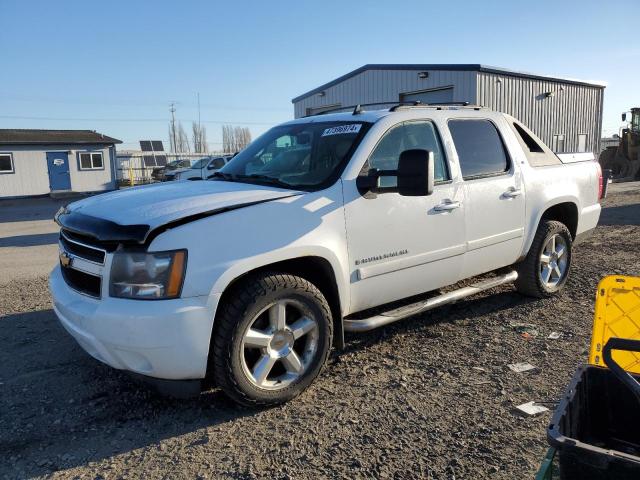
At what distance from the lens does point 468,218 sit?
4.16m

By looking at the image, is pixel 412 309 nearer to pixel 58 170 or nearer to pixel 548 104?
pixel 548 104

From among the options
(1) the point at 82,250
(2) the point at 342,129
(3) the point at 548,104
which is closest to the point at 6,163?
(3) the point at 548,104

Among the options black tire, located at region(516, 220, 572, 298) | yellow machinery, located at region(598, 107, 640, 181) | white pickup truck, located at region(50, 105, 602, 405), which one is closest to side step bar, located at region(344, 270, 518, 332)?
white pickup truck, located at region(50, 105, 602, 405)

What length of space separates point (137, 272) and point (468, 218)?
8.62 ft

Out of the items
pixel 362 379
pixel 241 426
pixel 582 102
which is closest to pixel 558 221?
pixel 362 379

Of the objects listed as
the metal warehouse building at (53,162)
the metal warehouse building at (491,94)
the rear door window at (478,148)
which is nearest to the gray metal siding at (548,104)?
the metal warehouse building at (491,94)

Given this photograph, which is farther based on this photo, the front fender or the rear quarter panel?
the rear quarter panel

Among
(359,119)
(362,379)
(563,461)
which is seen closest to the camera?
(563,461)

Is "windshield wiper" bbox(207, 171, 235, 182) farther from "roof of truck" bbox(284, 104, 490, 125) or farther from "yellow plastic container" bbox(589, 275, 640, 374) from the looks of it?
"yellow plastic container" bbox(589, 275, 640, 374)

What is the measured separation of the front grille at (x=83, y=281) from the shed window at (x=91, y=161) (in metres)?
27.5

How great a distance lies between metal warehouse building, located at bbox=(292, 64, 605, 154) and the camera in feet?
55.5

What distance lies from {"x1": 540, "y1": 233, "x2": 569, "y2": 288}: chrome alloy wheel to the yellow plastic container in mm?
2639

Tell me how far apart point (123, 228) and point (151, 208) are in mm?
290

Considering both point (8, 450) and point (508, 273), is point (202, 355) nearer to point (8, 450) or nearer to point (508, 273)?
point (8, 450)
